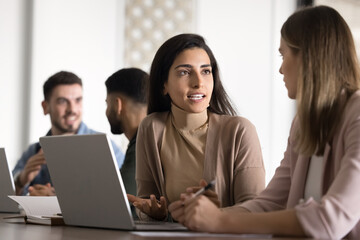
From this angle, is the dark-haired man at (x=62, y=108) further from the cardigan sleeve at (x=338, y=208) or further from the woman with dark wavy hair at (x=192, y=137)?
the cardigan sleeve at (x=338, y=208)

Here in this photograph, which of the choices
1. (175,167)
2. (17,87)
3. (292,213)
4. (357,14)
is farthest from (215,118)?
(357,14)

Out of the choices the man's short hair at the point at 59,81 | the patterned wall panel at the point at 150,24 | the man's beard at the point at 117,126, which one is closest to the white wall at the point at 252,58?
the patterned wall panel at the point at 150,24

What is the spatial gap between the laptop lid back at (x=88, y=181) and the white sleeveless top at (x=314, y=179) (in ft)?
1.66

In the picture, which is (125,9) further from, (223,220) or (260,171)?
(223,220)

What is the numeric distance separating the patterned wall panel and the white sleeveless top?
4051 mm

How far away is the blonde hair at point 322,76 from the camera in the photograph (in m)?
1.67

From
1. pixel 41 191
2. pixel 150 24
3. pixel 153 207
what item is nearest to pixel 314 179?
pixel 153 207

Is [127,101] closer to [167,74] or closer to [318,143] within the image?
[167,74]

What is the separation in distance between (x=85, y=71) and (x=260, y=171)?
3498 mm

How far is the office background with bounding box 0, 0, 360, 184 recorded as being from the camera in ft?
17.4

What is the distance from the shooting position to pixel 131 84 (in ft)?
10.4

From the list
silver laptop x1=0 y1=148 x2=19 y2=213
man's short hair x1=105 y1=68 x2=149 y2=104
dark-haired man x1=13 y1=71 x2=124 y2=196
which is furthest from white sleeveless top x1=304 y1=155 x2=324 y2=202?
dark-haired man x1=13 y1=71 x2=124 y2=196

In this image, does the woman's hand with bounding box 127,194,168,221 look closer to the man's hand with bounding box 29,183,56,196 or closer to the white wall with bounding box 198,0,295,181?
the man's hand with bounding box 29,183,56,196

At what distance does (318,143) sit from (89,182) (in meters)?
0.63
